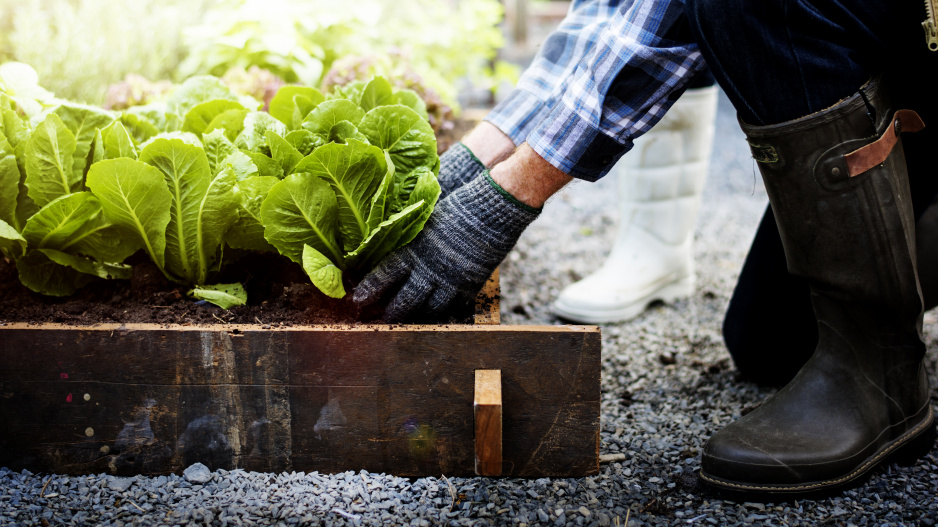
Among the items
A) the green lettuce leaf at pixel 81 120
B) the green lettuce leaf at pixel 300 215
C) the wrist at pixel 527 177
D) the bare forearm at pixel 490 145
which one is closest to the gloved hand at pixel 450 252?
the wrist at pixel 527 177

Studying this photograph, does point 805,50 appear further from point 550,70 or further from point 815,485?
point 815,485

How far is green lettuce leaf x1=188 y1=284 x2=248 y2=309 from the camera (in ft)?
4.20

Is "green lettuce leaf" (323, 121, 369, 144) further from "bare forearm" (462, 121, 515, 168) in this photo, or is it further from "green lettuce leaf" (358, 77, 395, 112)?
"bare forearm" (462, 121, 515, 168)

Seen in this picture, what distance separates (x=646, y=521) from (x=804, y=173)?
25.3 inches

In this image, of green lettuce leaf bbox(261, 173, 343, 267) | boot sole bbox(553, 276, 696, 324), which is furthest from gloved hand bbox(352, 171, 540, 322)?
boot sole bbox(553, 276, 696, 324)

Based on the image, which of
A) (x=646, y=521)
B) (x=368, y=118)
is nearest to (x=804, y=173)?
(x=646, y=521)

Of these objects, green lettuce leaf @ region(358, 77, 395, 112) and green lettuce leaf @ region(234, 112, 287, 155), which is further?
green lettuce leaf @ region(358, 77, 395, 112)

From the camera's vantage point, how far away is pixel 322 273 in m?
1.17

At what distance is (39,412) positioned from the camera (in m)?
1.21

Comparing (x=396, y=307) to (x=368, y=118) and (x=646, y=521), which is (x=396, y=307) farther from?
(x=646, y=521)

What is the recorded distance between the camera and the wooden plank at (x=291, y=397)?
1165 millimetres

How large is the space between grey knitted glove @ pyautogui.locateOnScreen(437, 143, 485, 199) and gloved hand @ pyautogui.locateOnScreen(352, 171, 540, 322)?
0.80ft

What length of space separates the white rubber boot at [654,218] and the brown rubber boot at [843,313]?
0.89m

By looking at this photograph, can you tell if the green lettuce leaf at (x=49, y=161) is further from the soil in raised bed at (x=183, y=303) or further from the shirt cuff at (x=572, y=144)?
the shirt cuff at (x=572, y=144)
